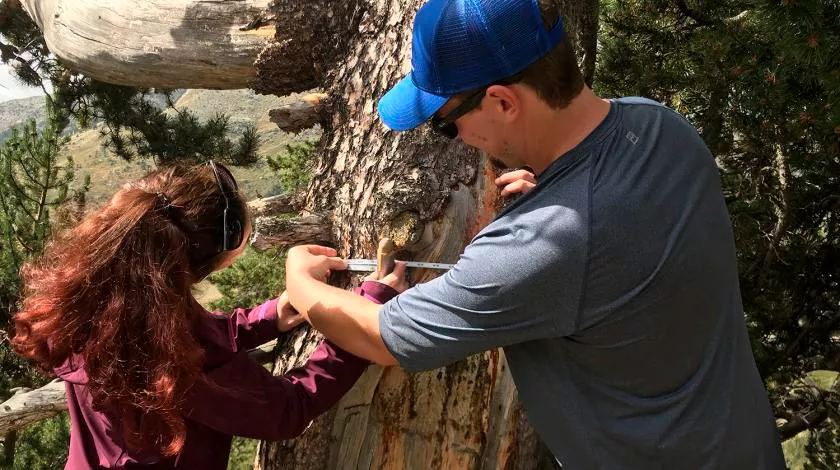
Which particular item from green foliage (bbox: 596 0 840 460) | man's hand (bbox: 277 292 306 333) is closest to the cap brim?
man's hand (bbox: 277 292 306 333)

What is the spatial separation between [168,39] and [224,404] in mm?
1403

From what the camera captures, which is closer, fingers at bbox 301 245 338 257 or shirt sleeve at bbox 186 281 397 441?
shirt sleeve at bbox 186 281 397 441

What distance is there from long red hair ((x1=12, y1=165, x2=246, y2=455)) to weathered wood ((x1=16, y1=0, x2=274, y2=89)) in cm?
87

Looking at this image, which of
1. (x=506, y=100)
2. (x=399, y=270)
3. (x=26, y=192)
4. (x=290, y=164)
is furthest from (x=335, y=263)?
(x=290, y=164)

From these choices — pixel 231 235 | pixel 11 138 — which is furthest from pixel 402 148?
pixel 11 138

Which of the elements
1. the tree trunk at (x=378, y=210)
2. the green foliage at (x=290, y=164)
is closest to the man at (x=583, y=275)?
the tree trunk at (x=378, y=210)

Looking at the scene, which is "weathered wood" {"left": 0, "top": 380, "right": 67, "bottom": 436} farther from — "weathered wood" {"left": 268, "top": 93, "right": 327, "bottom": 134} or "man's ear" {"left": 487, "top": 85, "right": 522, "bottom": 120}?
"man's ear" {"left": 487, "top": 85, "right": 522, "bottom": 120}

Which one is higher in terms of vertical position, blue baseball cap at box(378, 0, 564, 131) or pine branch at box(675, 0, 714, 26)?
blue baseball cap at box(378, 0, 564, 131)

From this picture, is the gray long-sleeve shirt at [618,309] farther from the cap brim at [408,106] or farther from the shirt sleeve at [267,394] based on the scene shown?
the shirt sleeve at [267,394]

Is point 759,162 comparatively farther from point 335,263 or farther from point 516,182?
point 335,263

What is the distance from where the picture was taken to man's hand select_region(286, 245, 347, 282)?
1.86 metres

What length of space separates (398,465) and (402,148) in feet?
3.22

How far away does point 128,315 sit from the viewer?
163 cm

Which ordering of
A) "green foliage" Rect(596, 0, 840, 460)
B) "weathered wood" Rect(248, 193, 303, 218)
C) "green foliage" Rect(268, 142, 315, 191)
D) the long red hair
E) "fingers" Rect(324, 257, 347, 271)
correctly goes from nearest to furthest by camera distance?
1. the long red hair
2. "fingers" Rect(324, 257, 347, 271)
3. "weathered wood" Rect(248, 193, 303, 218)
4. "green foliage" Rect(596, 0, 840, 460)
5. "green foliage" Rect(268, 142, 315, 191)
